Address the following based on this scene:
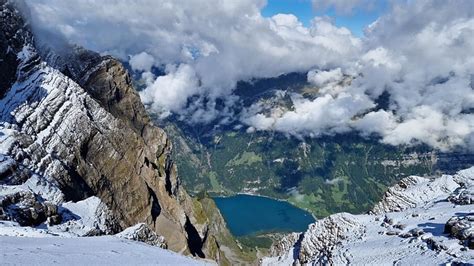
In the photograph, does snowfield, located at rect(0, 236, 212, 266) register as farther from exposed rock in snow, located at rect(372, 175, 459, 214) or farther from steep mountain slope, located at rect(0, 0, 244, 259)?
exposed rock in snow, located at rect(372, 175, 459, 214)

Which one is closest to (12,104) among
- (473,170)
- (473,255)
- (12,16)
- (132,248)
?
(12,16)

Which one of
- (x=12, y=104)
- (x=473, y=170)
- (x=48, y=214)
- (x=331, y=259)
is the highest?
(x=12, y=104)

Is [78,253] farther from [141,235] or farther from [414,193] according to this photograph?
[414,193]

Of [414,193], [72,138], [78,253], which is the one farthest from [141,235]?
[414,193]

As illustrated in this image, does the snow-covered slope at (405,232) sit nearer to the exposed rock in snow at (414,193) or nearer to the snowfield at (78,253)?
the exposed rock in snow at (414,193)

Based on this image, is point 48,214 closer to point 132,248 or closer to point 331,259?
point 132,248

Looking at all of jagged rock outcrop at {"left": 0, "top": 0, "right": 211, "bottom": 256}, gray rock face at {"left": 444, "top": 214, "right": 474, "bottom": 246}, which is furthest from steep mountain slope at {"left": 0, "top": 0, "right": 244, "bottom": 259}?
gray rock face at {"left": 444, "top": 214, "right": 474, "bottom": 246}

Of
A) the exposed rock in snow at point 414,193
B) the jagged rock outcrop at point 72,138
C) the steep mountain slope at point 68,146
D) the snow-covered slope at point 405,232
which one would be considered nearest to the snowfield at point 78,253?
the steep mountain slope at point 68,146
